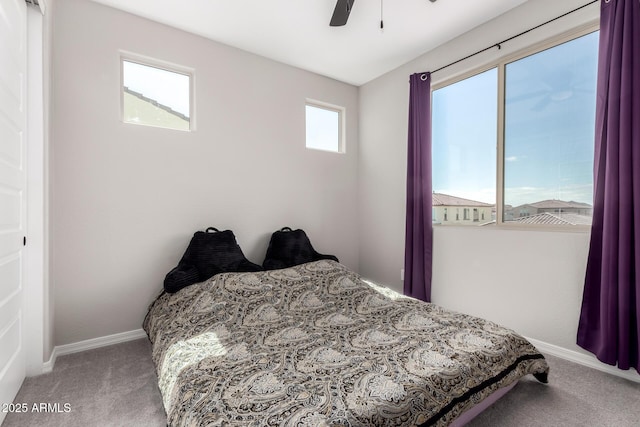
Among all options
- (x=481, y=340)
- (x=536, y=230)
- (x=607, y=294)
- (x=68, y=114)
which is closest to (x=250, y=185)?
(x=68, y=114)

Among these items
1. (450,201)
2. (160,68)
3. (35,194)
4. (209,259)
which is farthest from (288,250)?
(160,68)

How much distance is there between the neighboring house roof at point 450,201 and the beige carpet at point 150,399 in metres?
1.34

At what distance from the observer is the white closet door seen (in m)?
1.46

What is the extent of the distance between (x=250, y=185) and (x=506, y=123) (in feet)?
7.93

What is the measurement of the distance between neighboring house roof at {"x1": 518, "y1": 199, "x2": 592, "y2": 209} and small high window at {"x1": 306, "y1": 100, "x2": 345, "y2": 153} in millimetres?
2198

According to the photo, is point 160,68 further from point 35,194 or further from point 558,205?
point 558,205

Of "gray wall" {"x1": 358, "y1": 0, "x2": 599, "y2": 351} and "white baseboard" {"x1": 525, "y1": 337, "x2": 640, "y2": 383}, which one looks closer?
"white baseboard" {"x1": 525, "y1": 337, "x2": 640, "y2": 383}

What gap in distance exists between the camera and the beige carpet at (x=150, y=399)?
60.8 inches

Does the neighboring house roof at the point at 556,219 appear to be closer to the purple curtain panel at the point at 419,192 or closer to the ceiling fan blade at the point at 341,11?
the purple curtain panel at the point at 419,192

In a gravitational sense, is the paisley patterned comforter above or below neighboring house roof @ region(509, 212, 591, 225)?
below

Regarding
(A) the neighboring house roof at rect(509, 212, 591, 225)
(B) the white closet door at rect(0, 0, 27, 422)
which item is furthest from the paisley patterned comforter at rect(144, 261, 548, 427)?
(A) the neighboring house roof at rect(509, 212, 591, 225)

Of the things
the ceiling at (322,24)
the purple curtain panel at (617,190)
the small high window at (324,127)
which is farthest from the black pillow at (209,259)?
the purple curtain panel at (617,190)

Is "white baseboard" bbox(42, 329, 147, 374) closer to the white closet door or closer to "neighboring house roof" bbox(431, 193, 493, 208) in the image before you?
the white closet door

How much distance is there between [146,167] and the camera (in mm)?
2549
